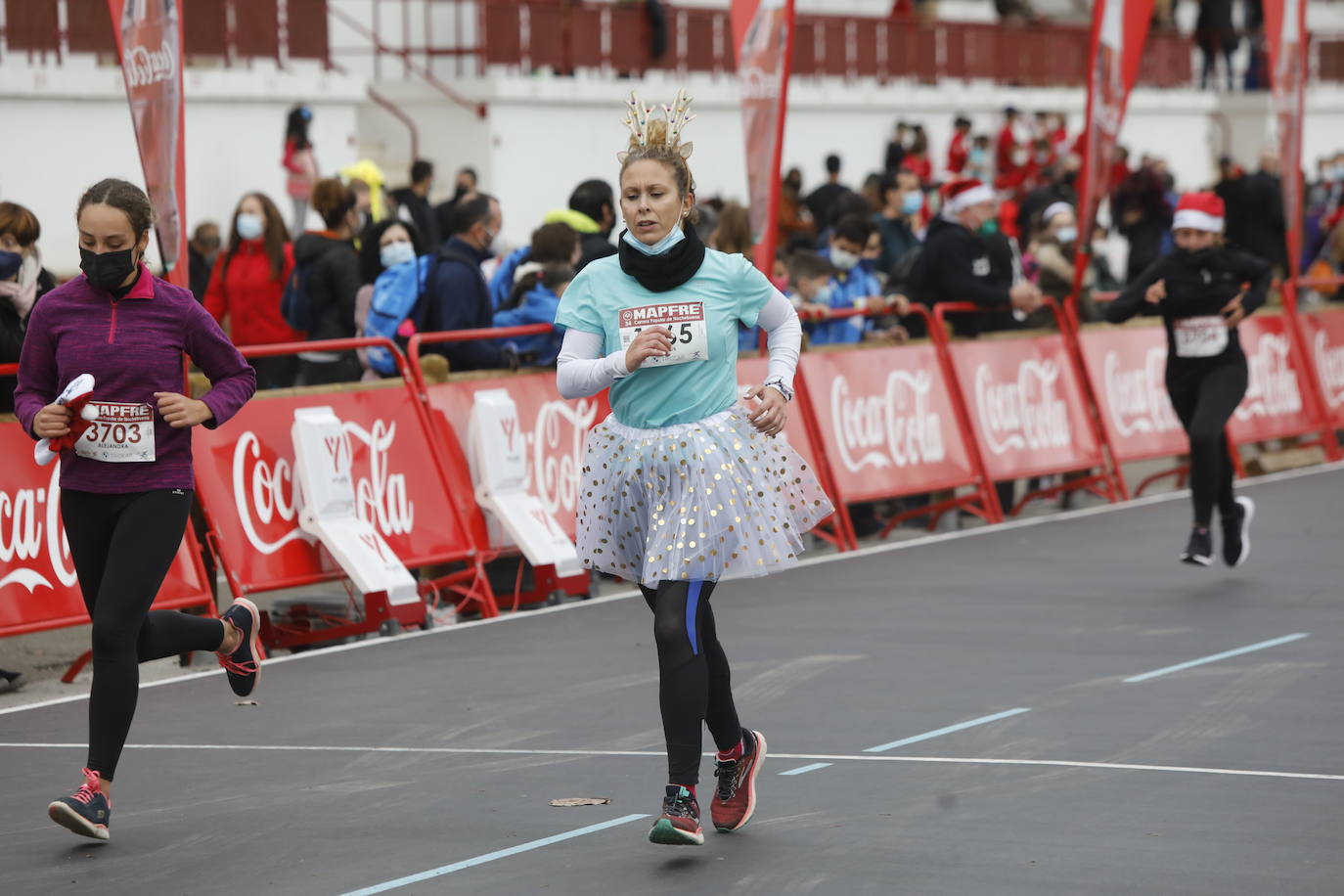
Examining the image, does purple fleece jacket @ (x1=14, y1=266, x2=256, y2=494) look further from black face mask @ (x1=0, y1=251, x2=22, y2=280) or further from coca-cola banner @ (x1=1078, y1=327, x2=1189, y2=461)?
coca-cola banner @ (x1=1078, y1=327, x2=1189, y2=461)

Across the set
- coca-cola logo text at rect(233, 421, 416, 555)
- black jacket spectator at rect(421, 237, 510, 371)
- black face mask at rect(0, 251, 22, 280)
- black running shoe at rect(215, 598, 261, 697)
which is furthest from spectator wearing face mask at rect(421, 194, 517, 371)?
black running shoe at rect(215, 598, 261, 697)

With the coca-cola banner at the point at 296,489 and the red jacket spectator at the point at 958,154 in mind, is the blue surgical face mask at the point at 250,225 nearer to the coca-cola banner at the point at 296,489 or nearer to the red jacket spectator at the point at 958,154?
the coca-cola banner at the point at 296,489

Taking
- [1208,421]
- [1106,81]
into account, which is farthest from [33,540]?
[1106,81]

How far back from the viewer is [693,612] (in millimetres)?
6645

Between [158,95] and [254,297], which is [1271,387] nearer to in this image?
[254,297]

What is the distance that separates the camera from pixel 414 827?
22.9 feet

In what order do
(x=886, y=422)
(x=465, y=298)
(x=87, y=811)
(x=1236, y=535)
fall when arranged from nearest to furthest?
(x=87, y=811) < (x=1236, y=535) < (x=465, y=298) < (x=886, y=422)

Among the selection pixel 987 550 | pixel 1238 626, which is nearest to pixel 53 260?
pixel 987 550

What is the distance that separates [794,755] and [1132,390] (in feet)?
31.9

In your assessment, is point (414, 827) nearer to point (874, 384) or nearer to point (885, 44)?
point (874, 384)

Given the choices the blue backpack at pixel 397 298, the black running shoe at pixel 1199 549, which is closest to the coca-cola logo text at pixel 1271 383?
the black running shoe at pixel 1199 549

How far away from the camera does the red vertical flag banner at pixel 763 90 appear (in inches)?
579

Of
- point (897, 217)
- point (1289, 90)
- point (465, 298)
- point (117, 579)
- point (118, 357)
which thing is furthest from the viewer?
point (1289, 90)

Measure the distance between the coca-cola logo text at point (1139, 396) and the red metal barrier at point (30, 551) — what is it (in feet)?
29.3
